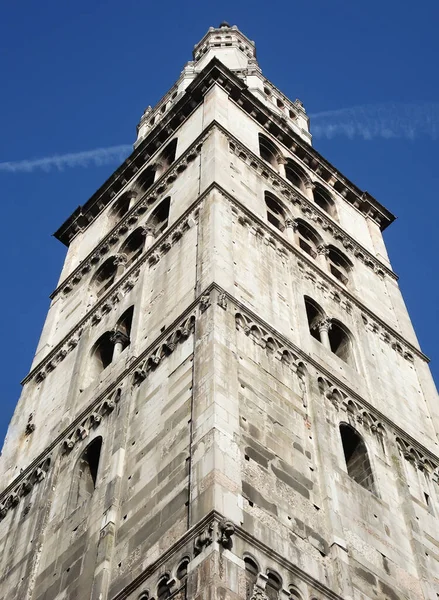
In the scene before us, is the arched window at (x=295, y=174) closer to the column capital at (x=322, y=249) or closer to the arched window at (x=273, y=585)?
the column capital at (x=322, y=249)

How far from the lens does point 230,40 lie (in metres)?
44.4

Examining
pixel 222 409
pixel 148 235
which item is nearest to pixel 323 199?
pixel 148 235

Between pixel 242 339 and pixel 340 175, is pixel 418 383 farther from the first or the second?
pixel 340 175

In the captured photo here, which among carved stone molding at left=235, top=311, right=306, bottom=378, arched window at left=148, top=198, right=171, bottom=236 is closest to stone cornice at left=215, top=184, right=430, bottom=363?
arched window at left=148, top=198, right=171, bottom=236

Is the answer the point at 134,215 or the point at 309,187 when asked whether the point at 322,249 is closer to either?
the point at 309,187

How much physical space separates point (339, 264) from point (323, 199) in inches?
171

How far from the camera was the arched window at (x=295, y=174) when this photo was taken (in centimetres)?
3103

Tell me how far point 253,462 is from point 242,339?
11.3ft

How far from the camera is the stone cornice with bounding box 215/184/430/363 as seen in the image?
938 inches

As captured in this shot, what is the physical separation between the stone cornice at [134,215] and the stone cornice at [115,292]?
3.50 meters

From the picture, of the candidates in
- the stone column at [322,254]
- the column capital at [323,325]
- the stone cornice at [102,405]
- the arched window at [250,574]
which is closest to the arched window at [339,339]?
the column capital at [323,325]

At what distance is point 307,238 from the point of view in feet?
90.0

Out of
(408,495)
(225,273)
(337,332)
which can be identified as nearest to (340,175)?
(337,332)

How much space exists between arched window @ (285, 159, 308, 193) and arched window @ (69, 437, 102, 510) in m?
13.9
